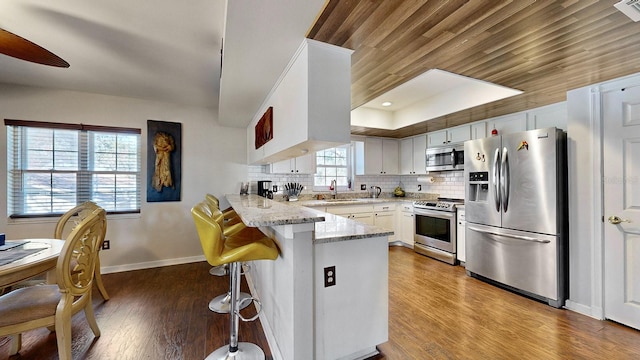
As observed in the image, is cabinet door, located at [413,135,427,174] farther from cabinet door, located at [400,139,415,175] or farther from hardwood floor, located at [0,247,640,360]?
hardwood floor, located at [0,247,640,360]

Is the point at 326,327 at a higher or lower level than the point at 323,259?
lower

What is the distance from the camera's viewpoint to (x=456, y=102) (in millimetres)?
3301

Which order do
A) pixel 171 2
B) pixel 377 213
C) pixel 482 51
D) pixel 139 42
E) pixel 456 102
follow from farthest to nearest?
pixel 377 213 < pixel 456 102 < pixel 139 42 < pixel 482 51 < pixel 171 2

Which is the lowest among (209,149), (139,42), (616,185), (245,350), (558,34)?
(245,350)

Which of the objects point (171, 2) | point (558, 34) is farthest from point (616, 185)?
point (171, 2)

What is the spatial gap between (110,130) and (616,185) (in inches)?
221

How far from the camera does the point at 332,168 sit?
4.99 meters

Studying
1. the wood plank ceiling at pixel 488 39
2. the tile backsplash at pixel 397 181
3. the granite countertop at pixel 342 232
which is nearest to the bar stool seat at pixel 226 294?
the granite countertop at pixel 342 232

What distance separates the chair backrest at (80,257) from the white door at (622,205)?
4116 millimetres

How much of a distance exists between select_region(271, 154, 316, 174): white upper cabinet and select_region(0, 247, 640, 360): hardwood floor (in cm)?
184

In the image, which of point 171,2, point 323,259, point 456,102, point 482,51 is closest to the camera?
point 323,259

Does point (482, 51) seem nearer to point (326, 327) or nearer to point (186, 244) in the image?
point (326, 327)

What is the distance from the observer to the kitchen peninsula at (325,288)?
148 cm

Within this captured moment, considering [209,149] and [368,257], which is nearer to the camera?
[368,257]
